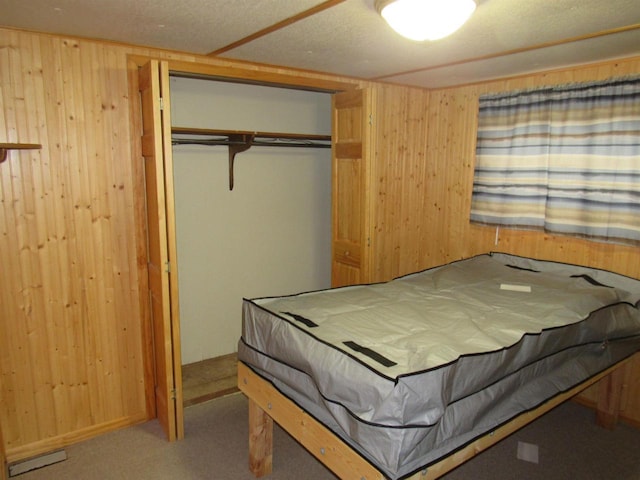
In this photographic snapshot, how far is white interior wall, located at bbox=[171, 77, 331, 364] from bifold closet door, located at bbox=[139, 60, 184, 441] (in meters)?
0.73

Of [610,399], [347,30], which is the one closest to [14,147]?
[347,30]

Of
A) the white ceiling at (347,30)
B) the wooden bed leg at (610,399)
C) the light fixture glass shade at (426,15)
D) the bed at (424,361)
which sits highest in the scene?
the white ceiling at (347,30)

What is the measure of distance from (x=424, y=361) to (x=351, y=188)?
1.90 m

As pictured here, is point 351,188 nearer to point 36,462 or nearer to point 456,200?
point 456,200

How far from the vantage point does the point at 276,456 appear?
8.66 ft

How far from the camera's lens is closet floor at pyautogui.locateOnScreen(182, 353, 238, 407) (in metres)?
3.24

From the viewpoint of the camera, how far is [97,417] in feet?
9.12

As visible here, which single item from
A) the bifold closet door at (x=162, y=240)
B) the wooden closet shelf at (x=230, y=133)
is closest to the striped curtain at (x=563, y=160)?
the wooden closet shelf at (x=230, y=133)

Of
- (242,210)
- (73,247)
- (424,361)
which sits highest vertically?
(242,210)

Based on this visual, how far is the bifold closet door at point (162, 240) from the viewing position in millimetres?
2410

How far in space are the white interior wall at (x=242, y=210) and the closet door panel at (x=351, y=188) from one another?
0.52 metres

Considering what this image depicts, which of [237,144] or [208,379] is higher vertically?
[237,144]

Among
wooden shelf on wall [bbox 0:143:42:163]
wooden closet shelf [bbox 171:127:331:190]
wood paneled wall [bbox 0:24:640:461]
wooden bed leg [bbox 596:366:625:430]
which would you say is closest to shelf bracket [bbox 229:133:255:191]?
wooden closet shelf [bbox 171:127:331:190]

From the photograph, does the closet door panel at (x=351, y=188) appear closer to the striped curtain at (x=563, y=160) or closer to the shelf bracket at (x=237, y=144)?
the shelf bracket at (x=237, y=144)
